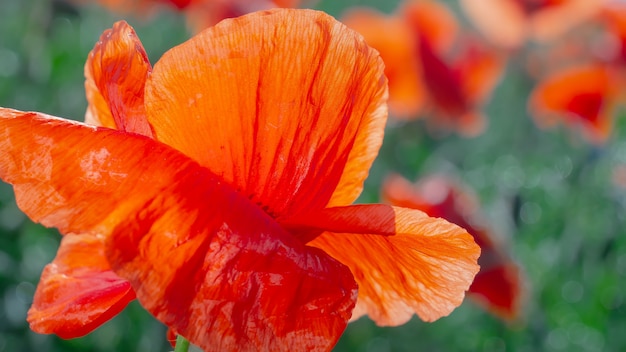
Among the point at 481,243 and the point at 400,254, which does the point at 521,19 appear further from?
the point at 400,254

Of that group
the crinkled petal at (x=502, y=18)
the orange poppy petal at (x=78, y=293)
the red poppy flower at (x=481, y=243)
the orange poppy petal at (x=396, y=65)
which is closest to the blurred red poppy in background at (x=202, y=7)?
the orange poppy petal at (x=396, y=65)

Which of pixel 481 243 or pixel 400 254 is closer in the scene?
pixel 400 254

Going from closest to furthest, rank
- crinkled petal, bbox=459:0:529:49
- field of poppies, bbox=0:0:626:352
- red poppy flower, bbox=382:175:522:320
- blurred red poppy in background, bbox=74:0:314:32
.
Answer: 1. red poppy flower, bbox=382:175:522:320
2. field of poppies, bbox=0:0:626:352
3. blurred red poppy in background, bbox=74:0:314:32
4. crinkled petal, bbox=459:0:529:49

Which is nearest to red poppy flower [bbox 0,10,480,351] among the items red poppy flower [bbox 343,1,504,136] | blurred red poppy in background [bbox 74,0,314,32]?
blurred red poppy in background [bbox 74,0,314,32]

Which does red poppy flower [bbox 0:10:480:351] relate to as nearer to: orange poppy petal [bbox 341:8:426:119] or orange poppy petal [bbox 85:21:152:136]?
orange poppy petal [bbox 85:21:152:136]

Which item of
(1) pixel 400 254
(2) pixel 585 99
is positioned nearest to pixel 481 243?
(2) pixel 585 99

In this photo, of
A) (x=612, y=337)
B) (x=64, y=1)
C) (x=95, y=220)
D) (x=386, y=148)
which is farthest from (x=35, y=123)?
(x=386, y=148)
